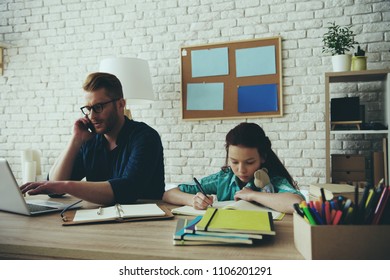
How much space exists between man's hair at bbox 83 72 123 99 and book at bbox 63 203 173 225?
66 cm

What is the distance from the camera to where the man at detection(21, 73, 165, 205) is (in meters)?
1.58

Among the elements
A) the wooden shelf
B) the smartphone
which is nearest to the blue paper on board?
the wooden shelf

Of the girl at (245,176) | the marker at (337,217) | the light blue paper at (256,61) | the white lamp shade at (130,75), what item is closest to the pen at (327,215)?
the marker at (337,217)

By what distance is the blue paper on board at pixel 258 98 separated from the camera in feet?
9.87

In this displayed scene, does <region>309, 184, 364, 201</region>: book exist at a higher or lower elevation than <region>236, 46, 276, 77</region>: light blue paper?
lower

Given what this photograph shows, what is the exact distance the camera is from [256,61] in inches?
120

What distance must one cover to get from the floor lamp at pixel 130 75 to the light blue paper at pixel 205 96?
438mm

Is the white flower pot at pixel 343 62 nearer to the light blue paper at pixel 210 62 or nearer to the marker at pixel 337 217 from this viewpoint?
the light blue paper at pixel 210 62

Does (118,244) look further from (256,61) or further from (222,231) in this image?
(256,61)

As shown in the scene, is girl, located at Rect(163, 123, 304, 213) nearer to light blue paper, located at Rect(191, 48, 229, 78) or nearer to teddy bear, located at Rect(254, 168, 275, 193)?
teddy bear, located at Rect(254, 168, 275, 193)

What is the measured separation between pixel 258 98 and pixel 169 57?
34.4 inches

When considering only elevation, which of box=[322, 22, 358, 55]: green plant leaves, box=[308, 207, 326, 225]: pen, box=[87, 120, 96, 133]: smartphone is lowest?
box=[308, 207, 326, 225]: pen

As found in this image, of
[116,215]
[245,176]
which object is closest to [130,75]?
[245,176]
